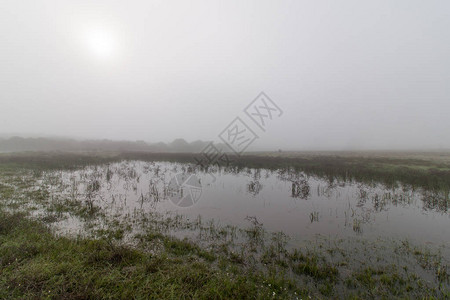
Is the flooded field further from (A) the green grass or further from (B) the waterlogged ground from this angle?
(A) the green grass

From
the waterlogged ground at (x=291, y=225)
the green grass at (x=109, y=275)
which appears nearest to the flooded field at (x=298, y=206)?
the waterlogged ground at (x=291, y=225)

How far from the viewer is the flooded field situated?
28.6ft

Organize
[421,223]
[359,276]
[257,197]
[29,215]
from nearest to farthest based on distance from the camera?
[359,276]
[29,215]
[421,223]
[257,197]

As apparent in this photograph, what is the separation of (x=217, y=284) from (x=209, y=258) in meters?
1.59

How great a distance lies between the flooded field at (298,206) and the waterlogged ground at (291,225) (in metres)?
0.06

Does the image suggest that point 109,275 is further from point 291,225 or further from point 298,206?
point 298,206

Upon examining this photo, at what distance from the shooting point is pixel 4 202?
1009 cm

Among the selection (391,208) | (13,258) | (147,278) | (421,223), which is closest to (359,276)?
(147,278)

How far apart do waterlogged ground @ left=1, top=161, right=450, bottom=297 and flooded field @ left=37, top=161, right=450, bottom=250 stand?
0.20ft

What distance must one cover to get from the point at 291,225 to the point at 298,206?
10.6ft

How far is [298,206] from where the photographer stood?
39.0ft

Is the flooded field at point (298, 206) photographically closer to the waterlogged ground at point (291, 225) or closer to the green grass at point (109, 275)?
the waterlogged ground at point (291, 225)

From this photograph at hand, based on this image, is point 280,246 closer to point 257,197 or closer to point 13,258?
point 257,197

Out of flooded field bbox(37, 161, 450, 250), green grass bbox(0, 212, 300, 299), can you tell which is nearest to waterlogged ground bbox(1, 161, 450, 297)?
flooded field bbox(37, 161, 450, 250)
